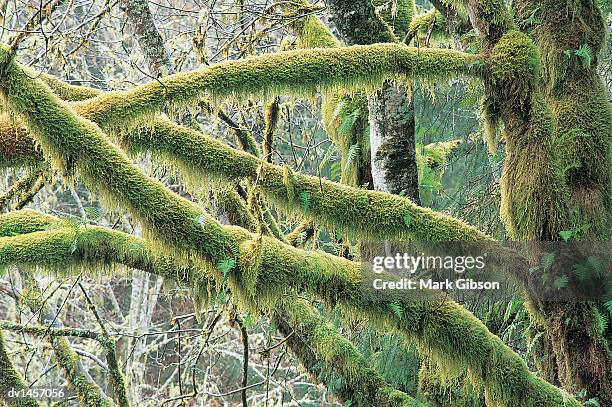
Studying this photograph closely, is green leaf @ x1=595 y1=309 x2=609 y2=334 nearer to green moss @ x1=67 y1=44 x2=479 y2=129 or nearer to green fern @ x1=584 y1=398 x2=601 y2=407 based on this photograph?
green fern @ x1=584 y1=398 x2=601 y2=407

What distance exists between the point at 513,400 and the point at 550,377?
2.37 ft

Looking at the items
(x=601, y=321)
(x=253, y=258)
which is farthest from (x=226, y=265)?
(x=601, y=321)

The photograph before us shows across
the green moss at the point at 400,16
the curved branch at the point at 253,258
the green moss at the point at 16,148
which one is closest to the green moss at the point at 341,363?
the curved branch at the point at 253,258

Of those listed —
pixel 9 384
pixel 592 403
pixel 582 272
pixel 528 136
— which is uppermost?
pixel 528 136

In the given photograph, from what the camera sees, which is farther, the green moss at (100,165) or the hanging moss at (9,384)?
the hanging moss at (9,384)

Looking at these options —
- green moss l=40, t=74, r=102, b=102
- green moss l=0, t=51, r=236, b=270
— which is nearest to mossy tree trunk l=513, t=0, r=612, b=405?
green moss l=0, t=51, r=236, b=270

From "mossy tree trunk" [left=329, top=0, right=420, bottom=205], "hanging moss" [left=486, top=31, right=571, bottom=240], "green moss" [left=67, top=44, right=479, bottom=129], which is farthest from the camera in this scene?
"mossy tree trunk" [left=329, top=0, right=420, bottom=205]

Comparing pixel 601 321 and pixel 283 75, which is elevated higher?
pixel 283 75

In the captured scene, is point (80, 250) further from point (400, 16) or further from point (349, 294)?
point (400, 16)

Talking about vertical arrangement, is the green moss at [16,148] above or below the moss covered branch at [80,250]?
above

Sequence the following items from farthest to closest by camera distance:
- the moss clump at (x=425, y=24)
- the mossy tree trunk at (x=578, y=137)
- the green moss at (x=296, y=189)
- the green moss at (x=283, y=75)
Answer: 1. the moss clump at (x=425, y=24)
2. the mossy tree trunk at (x=578, y=137)
3. the green moss at (x=296, y=189)
4. the green moss at (x=283, y=75)

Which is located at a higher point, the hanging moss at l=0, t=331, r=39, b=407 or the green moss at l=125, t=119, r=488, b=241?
the green moss at l=125, t=119, r=488, b=241

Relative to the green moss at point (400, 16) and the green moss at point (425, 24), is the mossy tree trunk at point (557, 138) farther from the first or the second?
the green moss at point (400, 16)

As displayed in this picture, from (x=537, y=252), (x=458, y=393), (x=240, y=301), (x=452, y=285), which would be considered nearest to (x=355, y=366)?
(x=458, y=393)
